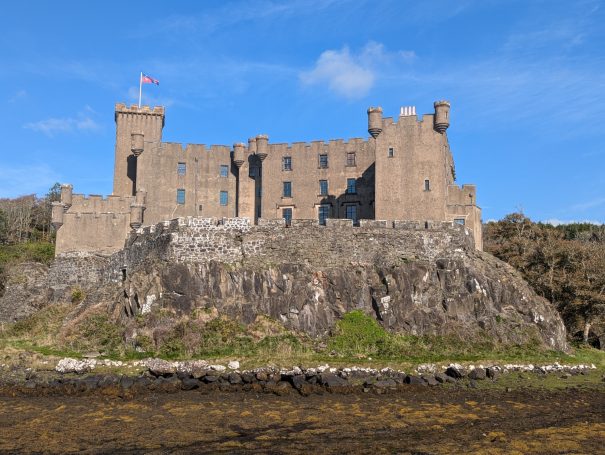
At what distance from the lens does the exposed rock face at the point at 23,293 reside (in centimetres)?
3925

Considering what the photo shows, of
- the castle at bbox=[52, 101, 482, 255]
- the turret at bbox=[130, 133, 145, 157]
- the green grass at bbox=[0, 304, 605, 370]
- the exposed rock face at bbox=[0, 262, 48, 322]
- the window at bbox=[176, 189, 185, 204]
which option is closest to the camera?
the green grass at bbox=[0, 304, 605, 370]

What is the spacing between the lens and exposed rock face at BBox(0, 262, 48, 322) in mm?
39250

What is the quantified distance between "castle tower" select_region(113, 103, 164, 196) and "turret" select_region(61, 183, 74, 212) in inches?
232

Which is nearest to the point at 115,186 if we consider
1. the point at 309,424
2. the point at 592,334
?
the point at 309,424

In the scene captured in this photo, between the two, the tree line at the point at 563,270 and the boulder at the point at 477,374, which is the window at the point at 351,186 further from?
the boulder at the point at 477,374

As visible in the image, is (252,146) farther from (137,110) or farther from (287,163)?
(137,110)

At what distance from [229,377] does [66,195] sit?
928 inches

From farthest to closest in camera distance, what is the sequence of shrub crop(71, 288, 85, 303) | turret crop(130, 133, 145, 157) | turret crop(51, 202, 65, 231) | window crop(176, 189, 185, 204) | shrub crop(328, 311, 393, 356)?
window crop(176, 189, 185, 204) → turret crop(130, 133, 145, 157) → turret crop(51, 202, 65, 231) → shrub crop(71, 288, 85, 303) → shrub crop(328, 311, 393, 356)

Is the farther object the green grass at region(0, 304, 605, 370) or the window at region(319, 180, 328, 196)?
the window at region(319, 180, 328, 196)

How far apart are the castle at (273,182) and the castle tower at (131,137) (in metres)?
0.08

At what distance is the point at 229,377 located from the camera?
25000 mm

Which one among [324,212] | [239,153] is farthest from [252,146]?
[324,212]

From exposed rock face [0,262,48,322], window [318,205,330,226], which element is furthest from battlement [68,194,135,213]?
window [318,205,330,226]

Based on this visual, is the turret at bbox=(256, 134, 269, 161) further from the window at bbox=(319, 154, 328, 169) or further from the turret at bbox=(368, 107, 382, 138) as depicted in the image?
the turret at bbox=(368, 107, 382, 138)
